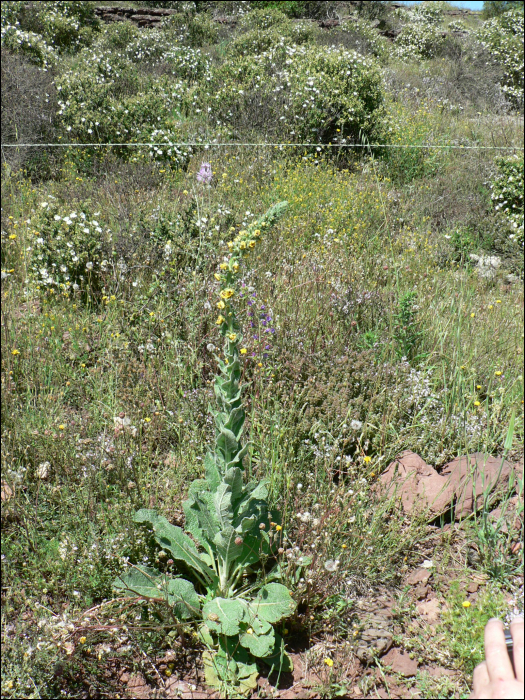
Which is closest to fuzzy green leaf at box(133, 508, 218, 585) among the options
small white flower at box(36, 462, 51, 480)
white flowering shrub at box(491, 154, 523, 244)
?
small white flower at box(36, 462, 51, 480)

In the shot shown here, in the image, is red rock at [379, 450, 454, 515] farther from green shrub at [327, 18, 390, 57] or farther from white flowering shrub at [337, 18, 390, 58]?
white flowering shrub at [337, 18, 390, 58]

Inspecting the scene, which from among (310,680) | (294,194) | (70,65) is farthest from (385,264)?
(70,65)

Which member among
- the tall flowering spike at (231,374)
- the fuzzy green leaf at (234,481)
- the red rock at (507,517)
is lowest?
the red rock at (507,517)

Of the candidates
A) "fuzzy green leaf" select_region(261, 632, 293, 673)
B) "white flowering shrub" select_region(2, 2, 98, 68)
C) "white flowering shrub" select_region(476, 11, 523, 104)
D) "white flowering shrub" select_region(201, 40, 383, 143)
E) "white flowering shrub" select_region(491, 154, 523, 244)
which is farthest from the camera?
"white flowering shrub" select_region(476, 11, 523, 104)

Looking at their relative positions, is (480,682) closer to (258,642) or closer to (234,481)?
(258,642)

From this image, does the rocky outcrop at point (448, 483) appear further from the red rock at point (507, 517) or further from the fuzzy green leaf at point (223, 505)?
the fuzzy green leaf at point (223, 505)

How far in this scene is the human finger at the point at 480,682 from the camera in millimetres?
1547

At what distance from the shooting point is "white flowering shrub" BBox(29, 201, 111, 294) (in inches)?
159

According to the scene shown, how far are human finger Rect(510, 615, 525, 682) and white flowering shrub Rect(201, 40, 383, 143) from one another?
6.35 m

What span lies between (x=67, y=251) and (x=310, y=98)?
4.48 meters

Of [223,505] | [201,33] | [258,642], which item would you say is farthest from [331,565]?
[201,33]

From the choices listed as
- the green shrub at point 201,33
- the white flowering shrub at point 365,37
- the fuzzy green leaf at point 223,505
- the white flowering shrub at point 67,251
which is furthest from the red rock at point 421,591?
the green shrub at point 201,33

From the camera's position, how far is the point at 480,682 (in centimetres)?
158

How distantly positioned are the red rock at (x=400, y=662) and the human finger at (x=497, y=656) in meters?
0.54
